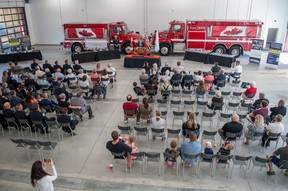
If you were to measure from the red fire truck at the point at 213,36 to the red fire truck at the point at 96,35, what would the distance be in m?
2.69

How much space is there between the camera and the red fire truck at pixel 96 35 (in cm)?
2005

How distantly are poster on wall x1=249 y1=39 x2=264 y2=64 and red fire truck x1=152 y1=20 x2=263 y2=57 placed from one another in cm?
92

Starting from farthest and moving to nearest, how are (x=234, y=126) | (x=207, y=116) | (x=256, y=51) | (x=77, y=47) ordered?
(x=77, y=47) < (x=256, y=51) < (x=207, y=116) < (x=234, y=126)

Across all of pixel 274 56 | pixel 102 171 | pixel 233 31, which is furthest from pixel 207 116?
pixel 233 31

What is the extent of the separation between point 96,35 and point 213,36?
8.70 m

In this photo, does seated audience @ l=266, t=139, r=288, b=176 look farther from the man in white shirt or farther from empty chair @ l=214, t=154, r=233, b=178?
empty chair @ l=214, t=154, r=233, b=178

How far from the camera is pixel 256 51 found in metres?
17.5

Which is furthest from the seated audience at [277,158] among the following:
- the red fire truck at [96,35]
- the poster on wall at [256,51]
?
the red fire truck at [96,35]

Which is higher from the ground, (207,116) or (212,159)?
(207,116)

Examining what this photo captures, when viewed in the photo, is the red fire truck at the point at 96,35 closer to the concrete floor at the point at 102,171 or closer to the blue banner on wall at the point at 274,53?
the blue banner on wall at the point at 274,53

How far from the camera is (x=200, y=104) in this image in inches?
390

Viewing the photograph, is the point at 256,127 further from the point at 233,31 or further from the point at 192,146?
the point at 233,31

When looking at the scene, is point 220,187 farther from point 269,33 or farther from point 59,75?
point 269,33

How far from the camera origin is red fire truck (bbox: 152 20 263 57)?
715 inches
